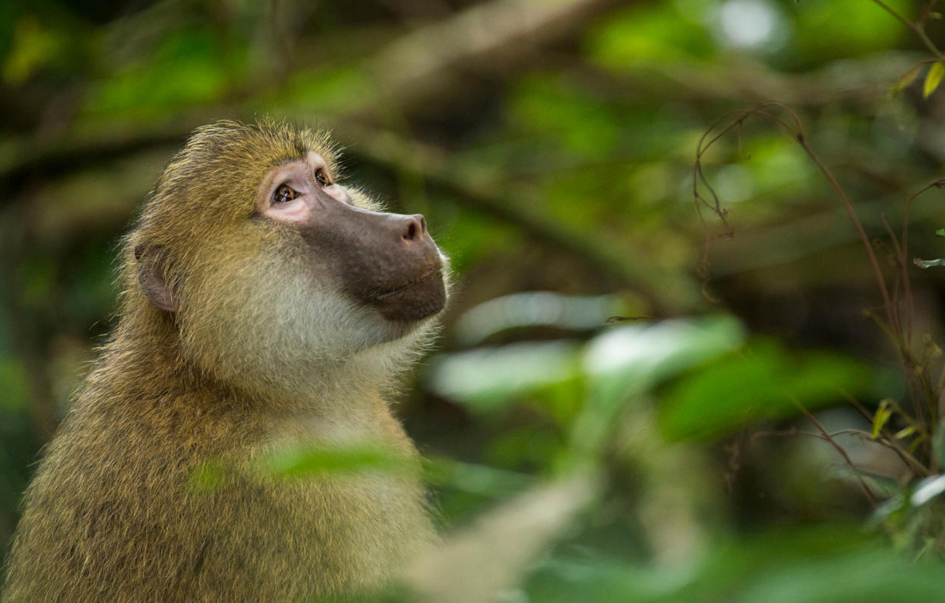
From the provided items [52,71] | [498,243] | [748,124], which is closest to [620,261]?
[498,243]

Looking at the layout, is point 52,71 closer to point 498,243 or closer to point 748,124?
point 498,243

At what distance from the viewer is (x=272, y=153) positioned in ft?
10.3

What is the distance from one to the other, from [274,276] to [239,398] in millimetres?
375

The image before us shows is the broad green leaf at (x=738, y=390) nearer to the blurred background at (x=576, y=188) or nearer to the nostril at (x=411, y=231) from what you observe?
the blurred background at (x=576, y=188)


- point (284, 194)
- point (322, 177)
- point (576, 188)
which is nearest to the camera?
point (284, 194)

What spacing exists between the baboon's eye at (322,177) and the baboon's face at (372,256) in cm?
26

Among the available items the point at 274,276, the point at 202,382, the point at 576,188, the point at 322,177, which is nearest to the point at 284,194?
the point at 322,177

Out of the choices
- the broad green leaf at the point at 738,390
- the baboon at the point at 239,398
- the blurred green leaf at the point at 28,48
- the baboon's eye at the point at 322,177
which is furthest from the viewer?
the blurred green leaf at the point at 28,48

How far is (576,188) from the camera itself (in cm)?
592

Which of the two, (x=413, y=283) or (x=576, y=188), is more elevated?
(x=413, y=283)

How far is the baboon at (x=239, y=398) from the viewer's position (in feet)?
8.04

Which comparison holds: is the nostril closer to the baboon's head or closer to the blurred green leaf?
the baboon's head

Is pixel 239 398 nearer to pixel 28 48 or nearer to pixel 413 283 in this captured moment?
pixel 413 283

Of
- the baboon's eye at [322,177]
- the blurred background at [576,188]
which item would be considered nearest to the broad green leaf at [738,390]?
the blurred background at [576,188]
